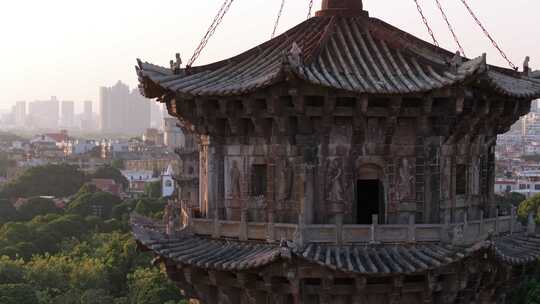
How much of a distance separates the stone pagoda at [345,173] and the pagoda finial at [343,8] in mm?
130

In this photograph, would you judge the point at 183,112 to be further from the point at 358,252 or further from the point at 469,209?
the point at 469,209

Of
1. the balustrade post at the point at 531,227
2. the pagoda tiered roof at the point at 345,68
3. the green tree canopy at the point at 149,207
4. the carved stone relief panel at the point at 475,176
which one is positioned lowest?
the green tree canopy at the point at 149,207

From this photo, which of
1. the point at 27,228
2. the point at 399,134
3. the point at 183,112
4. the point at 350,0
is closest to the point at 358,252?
the point at 399,134

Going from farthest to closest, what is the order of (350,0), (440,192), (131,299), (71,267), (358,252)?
(71,267) < (131,299) < (350,0) < (440,192) < (358,252)

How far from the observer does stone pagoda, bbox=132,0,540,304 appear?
40.7 ft

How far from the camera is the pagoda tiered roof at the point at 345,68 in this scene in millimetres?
12289

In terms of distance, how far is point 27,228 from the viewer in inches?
2830

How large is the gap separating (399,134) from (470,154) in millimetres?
1431

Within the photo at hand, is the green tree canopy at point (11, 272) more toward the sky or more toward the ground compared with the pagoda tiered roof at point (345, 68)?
more toward the ground

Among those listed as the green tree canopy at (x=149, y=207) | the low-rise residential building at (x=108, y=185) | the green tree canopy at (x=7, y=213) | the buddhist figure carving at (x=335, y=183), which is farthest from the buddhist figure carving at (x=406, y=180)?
the low-rise residential building at (x=108, y=185)

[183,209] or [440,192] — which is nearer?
[440,192]

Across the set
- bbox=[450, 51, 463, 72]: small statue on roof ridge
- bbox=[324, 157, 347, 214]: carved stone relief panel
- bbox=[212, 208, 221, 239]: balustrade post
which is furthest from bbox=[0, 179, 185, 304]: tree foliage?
bbox=[450, 51, 463, 72]: small statue on roof ridge

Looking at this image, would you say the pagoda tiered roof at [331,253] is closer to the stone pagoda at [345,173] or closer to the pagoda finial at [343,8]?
the stone pagoda at [345,173]

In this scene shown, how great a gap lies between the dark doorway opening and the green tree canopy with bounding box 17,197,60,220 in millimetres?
78491
